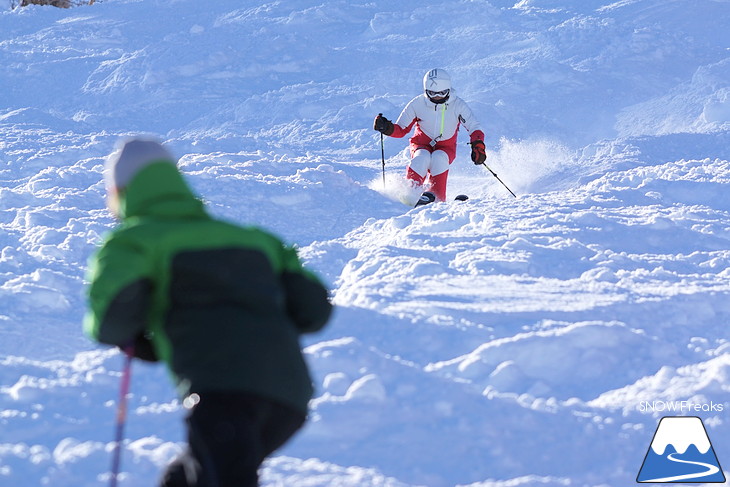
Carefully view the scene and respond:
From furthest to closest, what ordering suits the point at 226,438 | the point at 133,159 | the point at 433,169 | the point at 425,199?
the point at 433,169 → the point at 425,199 → the point at 133,159 → the point at 226,438

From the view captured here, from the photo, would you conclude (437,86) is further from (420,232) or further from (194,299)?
(194,299)

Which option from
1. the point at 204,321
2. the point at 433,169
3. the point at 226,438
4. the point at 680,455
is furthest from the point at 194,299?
the point at 433,169

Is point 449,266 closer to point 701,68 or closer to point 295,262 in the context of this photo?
Result: point 295,262

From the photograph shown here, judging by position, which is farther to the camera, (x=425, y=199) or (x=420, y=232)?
(x=425, y=199)

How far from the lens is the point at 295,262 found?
2.54 meters

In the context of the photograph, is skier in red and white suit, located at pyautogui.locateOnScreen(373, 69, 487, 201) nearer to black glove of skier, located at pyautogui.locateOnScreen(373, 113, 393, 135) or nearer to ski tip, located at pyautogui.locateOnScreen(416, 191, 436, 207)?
black glove of skier, located at pyautogui.locateOnScreen(373, 113, 393, 135)

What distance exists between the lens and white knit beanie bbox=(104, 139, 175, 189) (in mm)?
2426

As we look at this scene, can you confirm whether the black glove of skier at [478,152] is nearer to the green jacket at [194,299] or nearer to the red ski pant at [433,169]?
the red ski pant at [433,169]

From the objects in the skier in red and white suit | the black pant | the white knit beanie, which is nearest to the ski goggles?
the skier in red and white suit

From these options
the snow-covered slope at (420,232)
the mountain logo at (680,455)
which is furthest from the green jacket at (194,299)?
the mountain logo at (680,455)

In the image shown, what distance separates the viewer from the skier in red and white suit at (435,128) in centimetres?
788

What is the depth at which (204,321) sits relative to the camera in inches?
87.9

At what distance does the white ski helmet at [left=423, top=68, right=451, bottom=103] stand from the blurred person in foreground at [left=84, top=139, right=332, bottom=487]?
5608 millimetres

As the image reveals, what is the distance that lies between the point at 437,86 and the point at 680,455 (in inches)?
194
